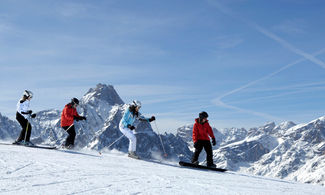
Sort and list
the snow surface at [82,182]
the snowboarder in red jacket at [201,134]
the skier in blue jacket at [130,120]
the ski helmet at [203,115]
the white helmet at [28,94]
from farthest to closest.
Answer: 1. the white helmet at [28,94]
2. the skier in blue jacket at [130,120]
3. the snowboarder in red jacket at [201,134]
4. the ski helmet at [203,115]
5. the snow surface at [82,182]

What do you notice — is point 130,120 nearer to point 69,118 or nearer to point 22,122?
point 69,118

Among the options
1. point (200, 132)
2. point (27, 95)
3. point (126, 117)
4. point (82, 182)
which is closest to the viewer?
point (82, 182)

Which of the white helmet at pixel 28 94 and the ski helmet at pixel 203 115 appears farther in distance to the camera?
the white helmet at pixel 28 94

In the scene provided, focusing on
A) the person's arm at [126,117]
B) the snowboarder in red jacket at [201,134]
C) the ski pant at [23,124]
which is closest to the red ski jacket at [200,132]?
the snowboarder in red jacket at [201,134]

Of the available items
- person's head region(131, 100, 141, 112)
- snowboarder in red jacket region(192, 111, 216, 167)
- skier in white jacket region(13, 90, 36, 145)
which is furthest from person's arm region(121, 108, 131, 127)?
skier in white jacket region(13, 90, 36, 145)

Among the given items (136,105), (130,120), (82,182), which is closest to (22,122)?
(130,120)

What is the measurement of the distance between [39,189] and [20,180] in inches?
34.4

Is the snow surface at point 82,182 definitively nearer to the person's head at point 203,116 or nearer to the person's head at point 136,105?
the person's head at point 203,116

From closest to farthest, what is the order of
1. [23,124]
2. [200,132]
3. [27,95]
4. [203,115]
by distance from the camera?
[203,115], [200,132], [27,95], [23,124]

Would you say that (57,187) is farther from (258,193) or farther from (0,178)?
(258,193)

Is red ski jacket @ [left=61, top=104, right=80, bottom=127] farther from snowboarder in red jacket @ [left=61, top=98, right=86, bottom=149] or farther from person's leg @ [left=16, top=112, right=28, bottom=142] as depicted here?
person's leg @ [left=16, top=112, right=28, bottom=142]

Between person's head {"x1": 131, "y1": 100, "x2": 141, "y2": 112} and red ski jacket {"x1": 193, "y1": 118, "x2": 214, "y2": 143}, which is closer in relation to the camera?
red ski jacket {"x1": 193, "y1": 118, "x2": 214, "y2": 143}

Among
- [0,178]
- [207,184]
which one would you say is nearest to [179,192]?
[207,184]

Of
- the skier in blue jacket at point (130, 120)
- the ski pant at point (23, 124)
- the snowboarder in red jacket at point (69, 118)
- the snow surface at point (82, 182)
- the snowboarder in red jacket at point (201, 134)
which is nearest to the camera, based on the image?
the snow surface at point (82, 182)
